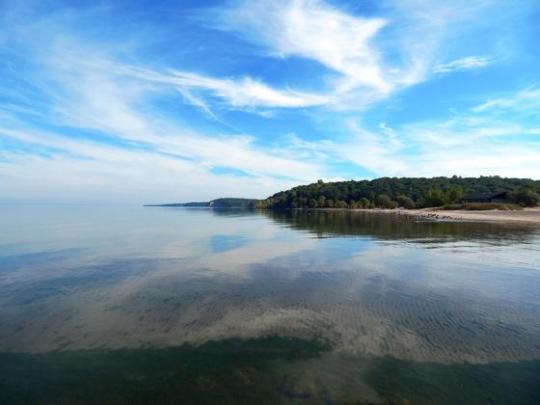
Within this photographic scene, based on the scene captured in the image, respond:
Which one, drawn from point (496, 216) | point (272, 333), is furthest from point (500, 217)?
point (272, 333)

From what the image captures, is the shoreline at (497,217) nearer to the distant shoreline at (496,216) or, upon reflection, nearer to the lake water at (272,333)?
the distant shoreline at (496,216)

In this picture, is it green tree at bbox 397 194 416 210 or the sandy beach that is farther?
green tree at bbox 397 194 416 210

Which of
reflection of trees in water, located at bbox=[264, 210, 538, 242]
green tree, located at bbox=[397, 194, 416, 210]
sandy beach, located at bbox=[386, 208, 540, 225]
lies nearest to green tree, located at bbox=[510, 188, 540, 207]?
sandy beach, located at bbox=[386, 208, 540, 225]

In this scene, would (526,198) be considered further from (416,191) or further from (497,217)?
(416,191)

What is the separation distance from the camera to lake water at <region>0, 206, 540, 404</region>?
7184 mm

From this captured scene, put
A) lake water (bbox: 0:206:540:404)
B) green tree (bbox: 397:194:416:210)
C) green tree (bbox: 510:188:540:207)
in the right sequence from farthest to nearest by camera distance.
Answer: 1. green tree (bbox: 397:194:416:210)
2. green tree (bbox: 510:188:540:207)
3. lake water (bbox: 0:206:540:404)

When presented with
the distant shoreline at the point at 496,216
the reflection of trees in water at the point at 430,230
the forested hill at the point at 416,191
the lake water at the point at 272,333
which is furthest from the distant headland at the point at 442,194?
the lake water at the point at 272,333

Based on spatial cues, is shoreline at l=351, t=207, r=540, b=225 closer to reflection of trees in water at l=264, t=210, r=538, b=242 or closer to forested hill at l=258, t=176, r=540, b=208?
reflection of trees in water at l=264, t=210, r=538, b=242

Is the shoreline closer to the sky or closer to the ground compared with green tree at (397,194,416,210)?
closer to the ground

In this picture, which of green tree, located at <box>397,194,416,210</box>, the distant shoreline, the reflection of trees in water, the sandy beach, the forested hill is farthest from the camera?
green tree, located at <box>397,194,416,210</box>

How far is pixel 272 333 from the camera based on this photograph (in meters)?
10.1

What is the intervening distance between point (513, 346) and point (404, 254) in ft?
51.2

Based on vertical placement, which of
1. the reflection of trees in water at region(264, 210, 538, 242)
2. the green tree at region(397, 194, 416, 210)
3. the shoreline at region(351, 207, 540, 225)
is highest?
the green tree at region(397, 194, 416, 210)

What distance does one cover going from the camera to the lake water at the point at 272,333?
23.6 ft
